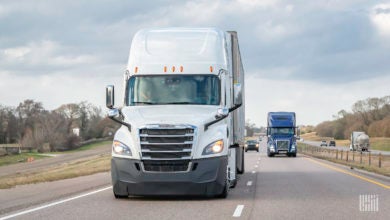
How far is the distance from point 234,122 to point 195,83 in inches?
152

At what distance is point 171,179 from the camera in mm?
15266

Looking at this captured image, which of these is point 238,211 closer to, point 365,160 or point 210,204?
point 210,204

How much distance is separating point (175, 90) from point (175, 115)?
113cm

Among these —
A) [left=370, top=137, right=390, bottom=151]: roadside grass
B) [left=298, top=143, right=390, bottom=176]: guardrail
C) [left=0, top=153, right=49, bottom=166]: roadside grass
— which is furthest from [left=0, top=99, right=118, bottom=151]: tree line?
[left=298, top=143, right=390, bottom=176]: guardrail

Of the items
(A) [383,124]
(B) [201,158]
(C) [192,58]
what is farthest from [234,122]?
(A) [383,124]

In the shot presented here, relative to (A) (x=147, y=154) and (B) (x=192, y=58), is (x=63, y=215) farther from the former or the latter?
(B) (x=192, y=58)

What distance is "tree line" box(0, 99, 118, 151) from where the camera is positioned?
5566 inches

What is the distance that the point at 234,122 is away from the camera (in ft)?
67.0

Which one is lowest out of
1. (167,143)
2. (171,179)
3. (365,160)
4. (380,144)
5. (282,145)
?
(380,144)

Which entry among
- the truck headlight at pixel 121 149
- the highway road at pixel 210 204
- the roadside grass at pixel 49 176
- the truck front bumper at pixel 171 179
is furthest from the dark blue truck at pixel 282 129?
the truck headlight at pixel 121 149

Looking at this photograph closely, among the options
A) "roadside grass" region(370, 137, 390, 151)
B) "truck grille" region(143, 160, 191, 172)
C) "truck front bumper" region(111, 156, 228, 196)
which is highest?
"truck grille" region(143, 160, 191, 172)

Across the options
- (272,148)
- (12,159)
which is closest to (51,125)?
(12,159)

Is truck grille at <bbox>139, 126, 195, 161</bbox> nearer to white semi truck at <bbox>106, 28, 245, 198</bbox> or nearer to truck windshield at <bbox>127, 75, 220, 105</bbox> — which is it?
white semi truck at <bbox>106, 28, 245, 198</bbox>

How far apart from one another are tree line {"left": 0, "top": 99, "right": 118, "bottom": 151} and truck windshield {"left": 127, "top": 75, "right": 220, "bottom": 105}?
124331mm
